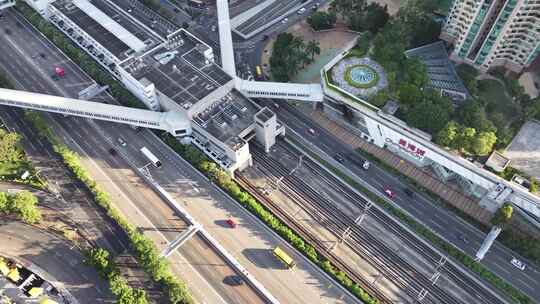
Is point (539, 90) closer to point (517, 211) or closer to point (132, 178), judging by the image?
point (517, 211)

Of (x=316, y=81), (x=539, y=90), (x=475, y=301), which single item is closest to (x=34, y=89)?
(x=316, y=81)

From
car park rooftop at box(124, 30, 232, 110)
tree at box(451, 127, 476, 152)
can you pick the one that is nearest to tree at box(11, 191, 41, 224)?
car park rooftop at box(124, 30, 232, 110)

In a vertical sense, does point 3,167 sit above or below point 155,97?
below

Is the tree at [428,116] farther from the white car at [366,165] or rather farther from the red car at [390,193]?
the red car at [390,193]

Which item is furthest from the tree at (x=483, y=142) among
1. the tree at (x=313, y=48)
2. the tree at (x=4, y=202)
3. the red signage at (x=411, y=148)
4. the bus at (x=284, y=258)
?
the tree at (x=4, y=202)

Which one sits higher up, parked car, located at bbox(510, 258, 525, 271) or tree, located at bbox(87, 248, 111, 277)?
parked car, located at bbox(510, 258, 525, 271)

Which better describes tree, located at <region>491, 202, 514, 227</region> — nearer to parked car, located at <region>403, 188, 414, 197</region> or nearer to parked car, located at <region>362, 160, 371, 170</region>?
parked car, located at <region>403, 188, 414, 197</region>
